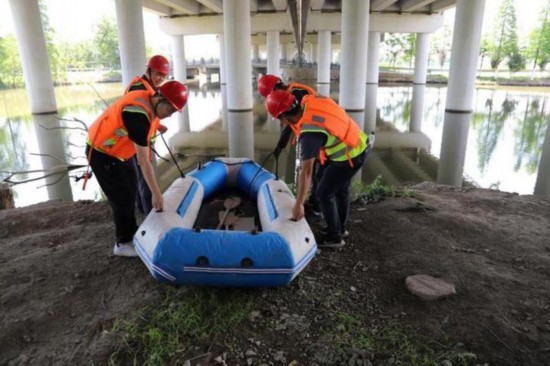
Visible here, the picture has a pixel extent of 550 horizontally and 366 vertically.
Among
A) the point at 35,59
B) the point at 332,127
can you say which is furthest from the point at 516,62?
the point at 332,127

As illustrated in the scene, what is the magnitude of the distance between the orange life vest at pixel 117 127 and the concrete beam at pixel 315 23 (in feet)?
81.3

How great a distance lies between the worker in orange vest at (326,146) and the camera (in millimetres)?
3000

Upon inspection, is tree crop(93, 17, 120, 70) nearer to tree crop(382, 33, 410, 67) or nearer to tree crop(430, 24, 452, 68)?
tree crop(382, 33, 410, 67)

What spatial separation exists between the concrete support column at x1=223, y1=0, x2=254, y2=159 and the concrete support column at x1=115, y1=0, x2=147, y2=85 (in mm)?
3265

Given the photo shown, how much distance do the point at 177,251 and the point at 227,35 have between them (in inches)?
551

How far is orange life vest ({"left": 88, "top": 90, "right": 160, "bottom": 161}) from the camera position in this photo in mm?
2934

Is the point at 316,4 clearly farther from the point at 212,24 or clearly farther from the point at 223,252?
the point at 223,252

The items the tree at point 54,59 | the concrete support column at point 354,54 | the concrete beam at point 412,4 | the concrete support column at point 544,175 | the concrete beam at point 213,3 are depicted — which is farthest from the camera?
the tree at point 54,59

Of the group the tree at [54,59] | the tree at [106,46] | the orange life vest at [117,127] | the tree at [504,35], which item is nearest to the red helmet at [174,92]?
the orange life vest at [117,127]

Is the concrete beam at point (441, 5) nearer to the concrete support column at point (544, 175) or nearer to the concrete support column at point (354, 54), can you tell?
the concrete support column at point (354, 54)

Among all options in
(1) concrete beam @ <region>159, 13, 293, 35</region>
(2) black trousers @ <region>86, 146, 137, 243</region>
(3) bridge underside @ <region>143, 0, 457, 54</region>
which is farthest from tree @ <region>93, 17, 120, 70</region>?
(2) black trousers @ <region>86, 146, 137, 243</region>

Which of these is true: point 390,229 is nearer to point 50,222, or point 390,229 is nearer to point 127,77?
point 50,222

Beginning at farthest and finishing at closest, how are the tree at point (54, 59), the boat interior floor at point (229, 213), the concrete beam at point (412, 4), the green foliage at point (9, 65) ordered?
1. the tree at point (54, 59)
2. the green foliage at point (9, 65)
3. the concrete beam at point (412, 4)
4. the boat interior floor at point (229, 213)

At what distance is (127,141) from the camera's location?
3277 mm
